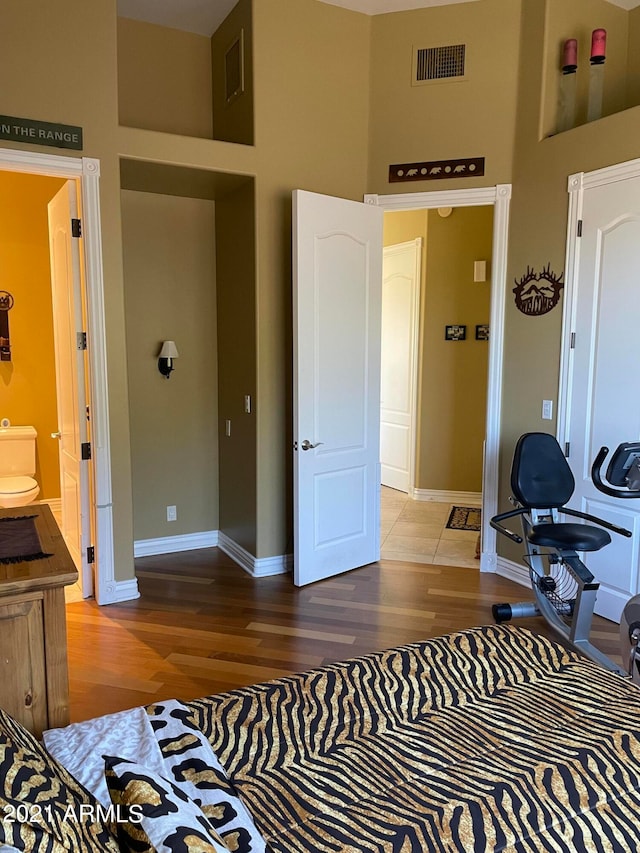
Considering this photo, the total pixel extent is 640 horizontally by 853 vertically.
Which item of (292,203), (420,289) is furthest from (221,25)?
(420,289)

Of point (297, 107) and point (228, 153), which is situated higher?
point (297, 107)

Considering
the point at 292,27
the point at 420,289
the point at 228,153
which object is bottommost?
the point at 420,289

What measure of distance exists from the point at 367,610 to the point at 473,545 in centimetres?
159

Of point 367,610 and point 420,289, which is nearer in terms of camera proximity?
point 367,610

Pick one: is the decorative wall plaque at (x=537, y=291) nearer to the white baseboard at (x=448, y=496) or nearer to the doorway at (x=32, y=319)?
the white baseboard at (x=448, y=496)

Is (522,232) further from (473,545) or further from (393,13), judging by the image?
(473,545)

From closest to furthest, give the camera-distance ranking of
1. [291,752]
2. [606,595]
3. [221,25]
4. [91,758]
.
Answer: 1. [91,758]
2. [291,752]
3. [606,595]
4. [221,25]

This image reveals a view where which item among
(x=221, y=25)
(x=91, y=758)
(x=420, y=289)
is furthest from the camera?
(x=420, y=289)

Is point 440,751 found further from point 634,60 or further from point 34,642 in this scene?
point 634,60

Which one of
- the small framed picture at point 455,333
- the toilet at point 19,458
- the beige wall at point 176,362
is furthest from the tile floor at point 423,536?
the toilet at point 19,458

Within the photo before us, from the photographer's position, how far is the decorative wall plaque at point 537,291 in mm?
3818

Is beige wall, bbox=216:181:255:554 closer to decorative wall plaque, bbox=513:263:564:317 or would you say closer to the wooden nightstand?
decorative wall plaque, bbox=513:263:564:317

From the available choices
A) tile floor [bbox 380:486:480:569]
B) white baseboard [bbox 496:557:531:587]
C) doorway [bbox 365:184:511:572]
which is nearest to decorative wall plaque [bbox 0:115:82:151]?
doorway [bbox 365:184:511:572]

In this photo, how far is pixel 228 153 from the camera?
152 inches
